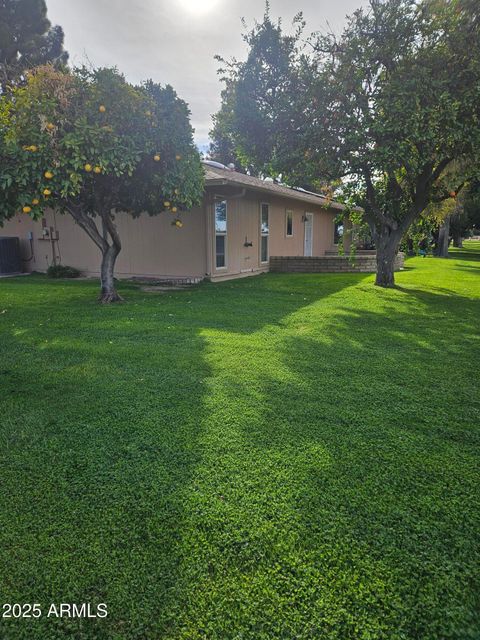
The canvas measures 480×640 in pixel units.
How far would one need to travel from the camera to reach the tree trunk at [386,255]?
380 inches

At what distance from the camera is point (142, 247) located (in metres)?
11.4

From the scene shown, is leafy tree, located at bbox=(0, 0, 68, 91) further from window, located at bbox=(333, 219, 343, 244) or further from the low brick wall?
window, located at bbox=(333, 219, 343, 244)

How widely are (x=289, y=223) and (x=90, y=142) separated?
1004 cm

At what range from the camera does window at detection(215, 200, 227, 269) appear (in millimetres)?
10516

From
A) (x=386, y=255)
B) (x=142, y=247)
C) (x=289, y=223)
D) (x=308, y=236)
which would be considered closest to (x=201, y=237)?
(x=142, y=247)

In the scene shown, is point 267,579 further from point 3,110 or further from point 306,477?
point 3,110

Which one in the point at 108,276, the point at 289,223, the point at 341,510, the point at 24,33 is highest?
the point at 24,33

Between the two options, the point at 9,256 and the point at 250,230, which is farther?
the point at 9,256

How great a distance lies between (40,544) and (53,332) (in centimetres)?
407

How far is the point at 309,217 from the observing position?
1658cm

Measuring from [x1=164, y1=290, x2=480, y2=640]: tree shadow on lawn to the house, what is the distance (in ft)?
24.3

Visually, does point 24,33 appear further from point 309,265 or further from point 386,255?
point 386,255

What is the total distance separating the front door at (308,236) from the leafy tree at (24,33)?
39.6ft

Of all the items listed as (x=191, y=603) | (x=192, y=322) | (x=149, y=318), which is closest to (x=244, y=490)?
(x=191, y=603)
